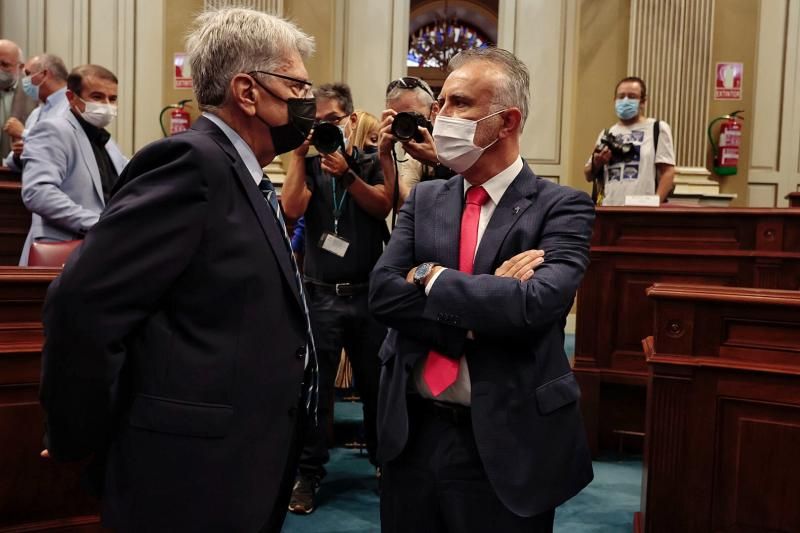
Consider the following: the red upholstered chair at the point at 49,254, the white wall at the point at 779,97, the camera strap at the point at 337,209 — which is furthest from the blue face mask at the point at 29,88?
the white wall at the point at 779,97

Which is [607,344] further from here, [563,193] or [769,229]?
[563,193]

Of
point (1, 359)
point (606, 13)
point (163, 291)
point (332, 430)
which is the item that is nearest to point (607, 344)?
point (332, 430)

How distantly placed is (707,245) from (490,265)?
244cm

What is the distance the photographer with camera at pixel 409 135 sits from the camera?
2.62 metres

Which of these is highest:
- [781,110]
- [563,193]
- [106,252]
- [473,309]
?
[781,110]

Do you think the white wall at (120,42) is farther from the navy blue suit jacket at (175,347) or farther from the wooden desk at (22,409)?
the navy blue suit jacket at (175,347)

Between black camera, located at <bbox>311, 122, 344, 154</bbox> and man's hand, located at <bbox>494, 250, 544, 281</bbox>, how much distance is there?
1280 mm

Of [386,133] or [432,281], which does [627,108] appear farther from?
[432,281]

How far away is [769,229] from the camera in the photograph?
3.65 meters

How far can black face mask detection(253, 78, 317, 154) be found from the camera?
1.51m

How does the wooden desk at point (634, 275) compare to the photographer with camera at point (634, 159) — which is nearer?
the wooden desk at point (634, 275)

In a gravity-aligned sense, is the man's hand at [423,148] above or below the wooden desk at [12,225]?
above

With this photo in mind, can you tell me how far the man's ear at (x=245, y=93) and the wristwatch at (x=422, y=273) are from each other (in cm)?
48

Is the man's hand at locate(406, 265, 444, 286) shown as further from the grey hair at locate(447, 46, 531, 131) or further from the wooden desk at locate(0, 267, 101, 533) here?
the wooden desk at locate(0, 267, 101, 533)
